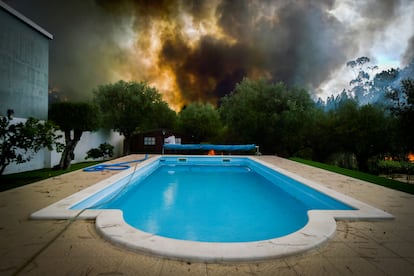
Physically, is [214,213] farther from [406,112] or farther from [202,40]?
[202,40]

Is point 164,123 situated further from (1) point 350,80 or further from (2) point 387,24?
(1) point 350,80

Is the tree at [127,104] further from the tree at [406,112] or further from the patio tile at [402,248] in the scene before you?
the patio tile at [402,248]

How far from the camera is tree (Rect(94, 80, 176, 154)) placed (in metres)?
17.1

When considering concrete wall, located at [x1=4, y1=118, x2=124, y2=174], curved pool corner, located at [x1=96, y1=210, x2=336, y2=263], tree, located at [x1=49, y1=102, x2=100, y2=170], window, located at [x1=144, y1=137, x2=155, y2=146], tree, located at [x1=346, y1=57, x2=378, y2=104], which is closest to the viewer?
curved pool corner, located at [x1=96, y1=210, x2=336, y2=263]

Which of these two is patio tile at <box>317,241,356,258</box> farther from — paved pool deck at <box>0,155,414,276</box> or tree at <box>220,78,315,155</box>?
tree at <box>220,78,315,155</box>

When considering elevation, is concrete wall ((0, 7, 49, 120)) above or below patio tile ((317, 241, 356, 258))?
above

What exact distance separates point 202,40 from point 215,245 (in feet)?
67.1

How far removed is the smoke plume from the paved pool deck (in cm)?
A: 1322

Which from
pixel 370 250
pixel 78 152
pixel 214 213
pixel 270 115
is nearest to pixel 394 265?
pixel 370 250

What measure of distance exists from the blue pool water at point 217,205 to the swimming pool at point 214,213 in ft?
0.04

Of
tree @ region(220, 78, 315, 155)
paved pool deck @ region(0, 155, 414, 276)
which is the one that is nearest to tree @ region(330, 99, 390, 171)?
tree @ region(220, 78, 315, 155)

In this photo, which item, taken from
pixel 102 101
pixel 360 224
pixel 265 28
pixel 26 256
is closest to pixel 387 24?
pixel 265 28

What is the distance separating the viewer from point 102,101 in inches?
688

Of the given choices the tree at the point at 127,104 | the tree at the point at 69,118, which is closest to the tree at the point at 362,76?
the tree at the point at 127,104
